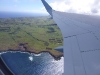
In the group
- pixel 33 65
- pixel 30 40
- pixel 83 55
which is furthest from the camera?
pixel 30 40

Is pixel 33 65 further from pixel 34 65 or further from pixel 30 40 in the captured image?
pixel 30 40

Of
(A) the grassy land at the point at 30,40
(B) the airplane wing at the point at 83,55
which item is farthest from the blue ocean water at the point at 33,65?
(B) the airplane wing at the point at 83,55

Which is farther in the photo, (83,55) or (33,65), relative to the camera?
(33,65)

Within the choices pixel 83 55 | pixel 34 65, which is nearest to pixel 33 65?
pixel 34 65

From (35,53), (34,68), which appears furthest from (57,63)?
(35,53)

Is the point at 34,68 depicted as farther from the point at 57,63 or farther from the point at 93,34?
the point at 93,34

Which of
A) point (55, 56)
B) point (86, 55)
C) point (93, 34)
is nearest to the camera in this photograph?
point (86, 55)

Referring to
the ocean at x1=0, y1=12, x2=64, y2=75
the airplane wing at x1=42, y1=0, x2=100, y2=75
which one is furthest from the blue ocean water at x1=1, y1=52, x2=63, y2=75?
the airplane wing at x1=42, y1=0, x2=100, y2=75

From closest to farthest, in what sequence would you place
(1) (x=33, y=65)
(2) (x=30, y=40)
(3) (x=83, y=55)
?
(3) (x=83, y=55) → (1) (x=33, y=65) → (2) (x=30, y=40)

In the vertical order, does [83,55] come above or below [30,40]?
above

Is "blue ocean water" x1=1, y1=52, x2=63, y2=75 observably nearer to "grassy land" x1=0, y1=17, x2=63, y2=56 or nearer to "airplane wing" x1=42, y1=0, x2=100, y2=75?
"grassy land" x1=0, y1=17, x2=63, y2=56
